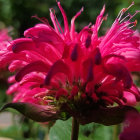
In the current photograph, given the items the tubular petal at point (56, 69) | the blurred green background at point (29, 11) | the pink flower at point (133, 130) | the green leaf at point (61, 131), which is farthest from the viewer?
the blurred green background at point (29, 11)

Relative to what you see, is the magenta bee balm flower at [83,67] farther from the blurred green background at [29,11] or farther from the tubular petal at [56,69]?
the blurred green background at [29,11]

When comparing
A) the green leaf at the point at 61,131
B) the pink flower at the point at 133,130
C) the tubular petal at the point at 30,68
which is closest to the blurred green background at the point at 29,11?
the green leaf at the point at 61,131

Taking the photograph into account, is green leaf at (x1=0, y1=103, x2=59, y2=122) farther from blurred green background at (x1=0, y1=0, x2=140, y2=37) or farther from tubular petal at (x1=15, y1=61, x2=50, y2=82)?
blurred green background at (x1=0, y1=0, x2=140, y2=37)

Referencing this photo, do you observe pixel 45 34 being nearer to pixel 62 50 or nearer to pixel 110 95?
pixel 62 50

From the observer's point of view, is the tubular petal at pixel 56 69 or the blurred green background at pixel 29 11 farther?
the blurred green background at pixel 29 11

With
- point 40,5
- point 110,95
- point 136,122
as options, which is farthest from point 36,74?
point 40,5

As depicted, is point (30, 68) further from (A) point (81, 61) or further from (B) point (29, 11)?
(B) point (29, 11)

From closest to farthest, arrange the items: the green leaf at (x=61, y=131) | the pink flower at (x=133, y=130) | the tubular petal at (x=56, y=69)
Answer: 1. the pink flower at (x=133, y=130)
2. the tubular petal at (x=56, y=69)
3. the green leaf at (x=61, y=131)

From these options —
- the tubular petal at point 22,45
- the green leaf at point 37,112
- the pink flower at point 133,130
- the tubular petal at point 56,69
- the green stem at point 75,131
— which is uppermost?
the tubular petal at point 22,45

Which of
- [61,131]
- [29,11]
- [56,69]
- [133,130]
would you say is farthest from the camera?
[29,11]

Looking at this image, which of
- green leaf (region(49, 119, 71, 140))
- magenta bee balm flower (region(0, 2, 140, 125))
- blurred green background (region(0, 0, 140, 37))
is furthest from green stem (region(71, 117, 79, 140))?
blurred green background (region(0, 0, 140, 37))

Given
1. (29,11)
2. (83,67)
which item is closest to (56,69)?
(83,67)
